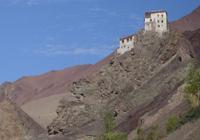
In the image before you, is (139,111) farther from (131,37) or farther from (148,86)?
(131,37)

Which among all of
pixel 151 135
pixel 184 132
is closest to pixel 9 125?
pixel 151 135

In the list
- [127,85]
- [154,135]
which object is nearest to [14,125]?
[127,85]

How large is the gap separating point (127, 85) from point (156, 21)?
63.2 ft

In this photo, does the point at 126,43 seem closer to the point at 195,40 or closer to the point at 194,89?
the point at 195,40

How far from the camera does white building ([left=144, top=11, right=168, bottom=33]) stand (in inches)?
5536

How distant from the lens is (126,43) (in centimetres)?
14650

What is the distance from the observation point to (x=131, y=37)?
476ft

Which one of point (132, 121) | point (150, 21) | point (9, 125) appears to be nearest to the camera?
point (132, 121)

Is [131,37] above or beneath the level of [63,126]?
above

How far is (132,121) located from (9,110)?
3949 cm

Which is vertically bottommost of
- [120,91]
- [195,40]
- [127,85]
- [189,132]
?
[189,132]

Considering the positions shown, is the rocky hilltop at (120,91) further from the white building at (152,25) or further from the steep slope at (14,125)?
the white building at (152,25)

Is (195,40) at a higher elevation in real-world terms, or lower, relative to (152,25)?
lower

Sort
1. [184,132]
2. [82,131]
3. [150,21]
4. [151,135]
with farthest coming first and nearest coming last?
1. [150,21]
2. [82,131]
3. [151,135]
4. [184,132]
